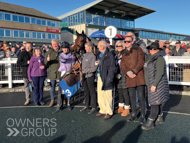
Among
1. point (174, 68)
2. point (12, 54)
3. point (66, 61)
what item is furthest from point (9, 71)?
point (174, 68)

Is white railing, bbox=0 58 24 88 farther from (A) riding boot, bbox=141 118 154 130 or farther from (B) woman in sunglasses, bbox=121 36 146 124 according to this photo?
(A) riding boot, bbox=141 118 154 130

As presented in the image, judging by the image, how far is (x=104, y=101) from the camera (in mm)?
4824

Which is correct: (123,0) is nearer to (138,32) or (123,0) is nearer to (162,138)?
(138,32)

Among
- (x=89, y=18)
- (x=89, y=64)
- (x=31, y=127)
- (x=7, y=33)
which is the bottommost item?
(x=31, y=127)

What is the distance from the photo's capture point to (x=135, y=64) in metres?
4.28

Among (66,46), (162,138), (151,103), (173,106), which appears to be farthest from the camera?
(173,106)

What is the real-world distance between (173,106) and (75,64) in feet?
11.3

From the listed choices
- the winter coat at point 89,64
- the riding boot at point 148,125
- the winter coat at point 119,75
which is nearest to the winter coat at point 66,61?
the winter coat at point 89,64

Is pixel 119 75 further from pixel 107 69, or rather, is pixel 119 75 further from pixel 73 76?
pixel 73 76

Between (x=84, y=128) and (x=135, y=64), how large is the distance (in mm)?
1965

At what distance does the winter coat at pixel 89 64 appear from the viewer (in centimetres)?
491

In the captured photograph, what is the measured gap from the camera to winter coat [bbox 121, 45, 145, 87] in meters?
4.21

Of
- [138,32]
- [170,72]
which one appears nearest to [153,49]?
[170,72]

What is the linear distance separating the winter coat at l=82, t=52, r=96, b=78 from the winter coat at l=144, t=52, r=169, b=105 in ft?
5.33
